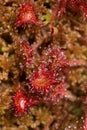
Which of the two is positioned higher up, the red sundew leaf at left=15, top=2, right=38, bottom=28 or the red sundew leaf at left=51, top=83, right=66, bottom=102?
the red sundew leaf at left=15, top=2, right=38, bottom=28

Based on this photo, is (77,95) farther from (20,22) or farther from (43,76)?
(20,22)

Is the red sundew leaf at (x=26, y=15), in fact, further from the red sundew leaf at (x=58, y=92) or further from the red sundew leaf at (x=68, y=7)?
the red sundew leaf at (x=58, y=92)

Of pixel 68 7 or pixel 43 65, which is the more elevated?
pixel 68 7

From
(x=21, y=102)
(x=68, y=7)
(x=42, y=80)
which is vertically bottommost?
(x=21, y=102)

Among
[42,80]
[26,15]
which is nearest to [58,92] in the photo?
[42,80]

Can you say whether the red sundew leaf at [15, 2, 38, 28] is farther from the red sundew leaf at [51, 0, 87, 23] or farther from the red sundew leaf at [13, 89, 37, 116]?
the red sundew leaf at [13, 89, 37, 116]

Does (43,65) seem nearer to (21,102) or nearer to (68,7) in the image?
(21,102)

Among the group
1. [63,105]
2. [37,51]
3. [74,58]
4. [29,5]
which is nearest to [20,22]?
[29,5]

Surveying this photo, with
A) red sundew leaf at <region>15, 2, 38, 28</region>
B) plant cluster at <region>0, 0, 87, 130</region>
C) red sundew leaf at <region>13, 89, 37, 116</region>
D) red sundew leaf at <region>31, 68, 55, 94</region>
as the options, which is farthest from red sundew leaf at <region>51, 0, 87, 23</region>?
red sundew leaf at <region>13, 89, 37, 116</region>

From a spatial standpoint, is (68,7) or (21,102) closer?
(21,102)
